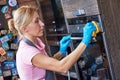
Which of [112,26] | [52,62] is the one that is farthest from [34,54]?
[112,26]

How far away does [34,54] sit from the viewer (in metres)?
1.75

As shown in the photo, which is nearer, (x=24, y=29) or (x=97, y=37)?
(x=24, y=29)

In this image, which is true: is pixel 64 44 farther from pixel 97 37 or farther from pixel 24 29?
pixel 24 29

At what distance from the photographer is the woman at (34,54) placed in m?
1.74

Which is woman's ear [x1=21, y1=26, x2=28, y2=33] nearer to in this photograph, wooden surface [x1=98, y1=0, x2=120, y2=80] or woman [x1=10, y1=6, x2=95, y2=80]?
woman [x1=10, y1=6, x2=95, y2=80]

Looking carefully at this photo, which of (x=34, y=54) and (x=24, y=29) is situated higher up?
(x=24, y=29)

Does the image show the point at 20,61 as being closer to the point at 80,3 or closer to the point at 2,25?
the point at 80,3

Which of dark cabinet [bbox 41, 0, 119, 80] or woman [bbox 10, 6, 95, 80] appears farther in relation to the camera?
dark cabinet [bbox 41, 0, 119, 80]

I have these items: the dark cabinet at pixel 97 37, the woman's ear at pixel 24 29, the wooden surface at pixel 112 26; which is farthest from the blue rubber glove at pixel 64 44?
the woman's ear at pixel 24 29

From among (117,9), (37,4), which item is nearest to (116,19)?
(117,9)

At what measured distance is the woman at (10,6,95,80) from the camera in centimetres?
174

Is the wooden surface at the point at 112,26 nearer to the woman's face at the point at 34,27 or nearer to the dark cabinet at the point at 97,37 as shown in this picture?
the dark cabinet at the point at 97,37

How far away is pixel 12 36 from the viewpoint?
11.5 ft

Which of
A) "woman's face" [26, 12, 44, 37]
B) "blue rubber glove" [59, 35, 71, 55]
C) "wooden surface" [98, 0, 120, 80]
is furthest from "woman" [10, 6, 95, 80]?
"blue rubber glove" [59, 35, 71, 55]
